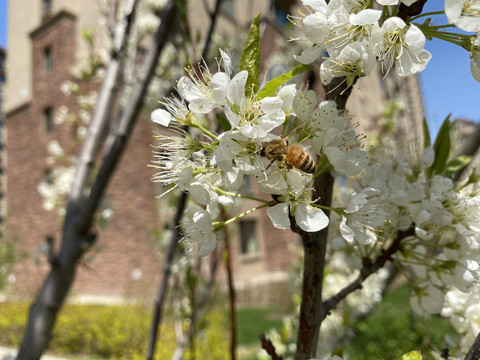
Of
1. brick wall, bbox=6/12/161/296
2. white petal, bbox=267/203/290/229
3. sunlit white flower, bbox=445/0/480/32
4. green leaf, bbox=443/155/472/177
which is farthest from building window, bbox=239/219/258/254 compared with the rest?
sunlit white flower, bbox=445/0/480/32

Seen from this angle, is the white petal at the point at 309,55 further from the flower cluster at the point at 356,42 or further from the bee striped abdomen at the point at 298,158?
the bee striped abdomen at the point at 298,158

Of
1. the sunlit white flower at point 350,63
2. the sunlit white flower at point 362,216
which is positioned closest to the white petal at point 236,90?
the sunlit white flower at point 350,63

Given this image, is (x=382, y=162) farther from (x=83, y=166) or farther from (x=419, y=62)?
(x=83, y=166)

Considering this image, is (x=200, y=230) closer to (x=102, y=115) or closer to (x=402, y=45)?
(x=402, y=45)

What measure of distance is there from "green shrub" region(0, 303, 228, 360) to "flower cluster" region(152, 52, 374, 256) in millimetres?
4893

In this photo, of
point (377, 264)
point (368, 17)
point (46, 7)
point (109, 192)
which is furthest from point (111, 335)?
point (46, 7)

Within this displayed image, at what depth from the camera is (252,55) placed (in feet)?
1.82

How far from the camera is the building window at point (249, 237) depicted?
13.6 metres

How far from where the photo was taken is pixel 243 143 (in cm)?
53

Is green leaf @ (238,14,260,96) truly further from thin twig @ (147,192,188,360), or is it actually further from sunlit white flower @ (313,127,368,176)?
thin twig @ (147,192,188,360)

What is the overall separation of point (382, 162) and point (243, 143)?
1.07 feet

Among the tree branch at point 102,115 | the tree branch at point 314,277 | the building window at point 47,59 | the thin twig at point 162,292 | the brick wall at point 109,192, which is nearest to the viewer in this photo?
the tree branch at point 314,277

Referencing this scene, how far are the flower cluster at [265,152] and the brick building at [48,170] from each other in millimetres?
9303

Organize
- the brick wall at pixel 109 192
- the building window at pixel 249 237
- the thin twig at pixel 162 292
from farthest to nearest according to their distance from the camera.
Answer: the building window at pixel 249 237 → the brick wall at pixel 109 192 → the thin twig at pixel 162 292
